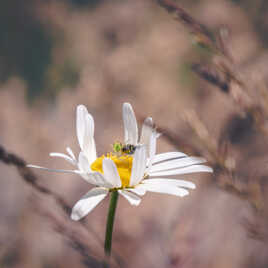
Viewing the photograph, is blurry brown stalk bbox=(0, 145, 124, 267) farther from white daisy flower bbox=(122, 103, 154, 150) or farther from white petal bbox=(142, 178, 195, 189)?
white daisy flower bbox=(122, 103, 154, 150)

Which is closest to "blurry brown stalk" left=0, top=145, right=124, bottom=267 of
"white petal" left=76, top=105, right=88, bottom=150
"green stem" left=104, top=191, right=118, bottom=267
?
"green stem" left=104, top=191, right=118, bottom=267

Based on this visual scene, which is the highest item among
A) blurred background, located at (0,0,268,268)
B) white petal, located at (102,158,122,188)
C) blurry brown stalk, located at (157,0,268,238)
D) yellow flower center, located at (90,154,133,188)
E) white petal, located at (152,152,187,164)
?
blurry brown stalk, located at (157,0,268,238)

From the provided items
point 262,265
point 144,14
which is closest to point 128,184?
point 262,265

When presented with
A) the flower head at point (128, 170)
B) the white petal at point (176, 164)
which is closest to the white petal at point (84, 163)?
the flower head at point (128, 170)

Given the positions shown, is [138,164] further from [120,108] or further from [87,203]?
[120,108]

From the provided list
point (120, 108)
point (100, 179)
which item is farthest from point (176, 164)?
point (120, 108)

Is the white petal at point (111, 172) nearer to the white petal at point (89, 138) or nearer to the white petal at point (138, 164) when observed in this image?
the white petal at point (138, 164)
